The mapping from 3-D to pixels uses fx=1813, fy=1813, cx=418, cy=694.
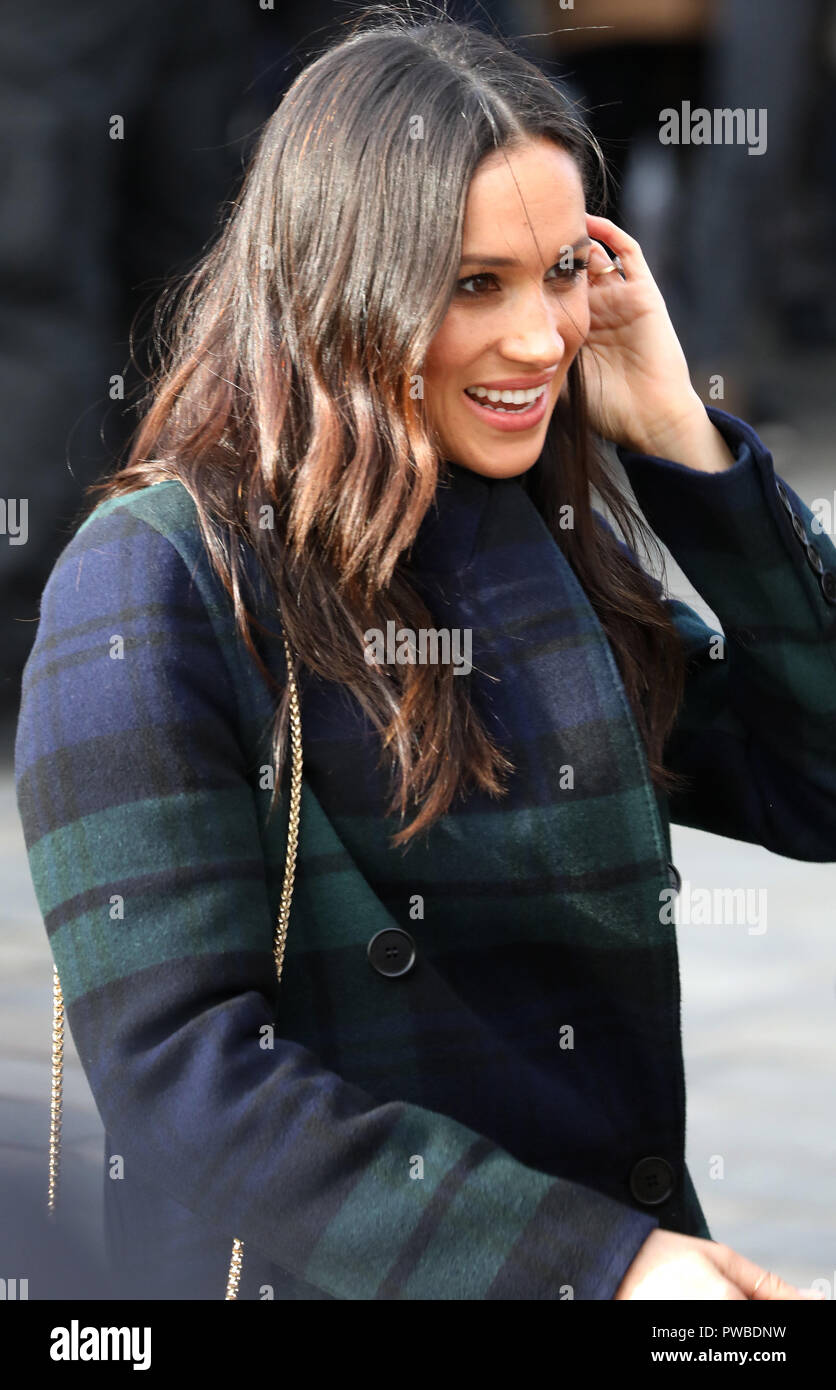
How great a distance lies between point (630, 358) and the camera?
198 cm

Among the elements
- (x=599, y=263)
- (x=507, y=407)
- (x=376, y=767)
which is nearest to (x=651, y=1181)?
(x=376, y=767)

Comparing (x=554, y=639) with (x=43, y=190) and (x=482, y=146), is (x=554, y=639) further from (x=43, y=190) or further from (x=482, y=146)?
(x=43, y=190)

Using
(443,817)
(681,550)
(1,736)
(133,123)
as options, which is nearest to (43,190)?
(133,123)

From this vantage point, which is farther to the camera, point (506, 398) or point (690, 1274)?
point (506, 398)

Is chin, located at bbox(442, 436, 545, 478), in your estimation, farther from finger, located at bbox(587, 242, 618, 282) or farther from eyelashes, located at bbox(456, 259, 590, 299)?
finger, located at bbox(587, 242, 618, 282)

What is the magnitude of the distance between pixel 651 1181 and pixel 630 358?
892 mm

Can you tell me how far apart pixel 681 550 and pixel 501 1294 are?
0.89 m

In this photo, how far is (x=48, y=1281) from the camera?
203 cm

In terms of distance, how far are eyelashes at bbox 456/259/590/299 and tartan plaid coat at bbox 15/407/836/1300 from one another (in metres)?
0.17

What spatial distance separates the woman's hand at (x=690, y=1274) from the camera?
126 centimetres

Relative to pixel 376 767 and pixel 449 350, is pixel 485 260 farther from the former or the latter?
pixel 376 767

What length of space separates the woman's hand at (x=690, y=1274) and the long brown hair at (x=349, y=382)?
1.27ft

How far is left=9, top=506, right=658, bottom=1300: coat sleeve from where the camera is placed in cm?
128

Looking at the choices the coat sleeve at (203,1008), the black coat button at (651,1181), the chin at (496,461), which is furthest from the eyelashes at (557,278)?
the black coat button at (651,1181)
